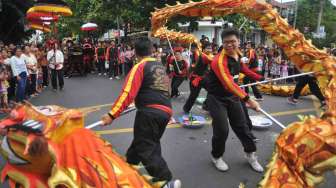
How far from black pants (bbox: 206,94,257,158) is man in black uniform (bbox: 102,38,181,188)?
98cm

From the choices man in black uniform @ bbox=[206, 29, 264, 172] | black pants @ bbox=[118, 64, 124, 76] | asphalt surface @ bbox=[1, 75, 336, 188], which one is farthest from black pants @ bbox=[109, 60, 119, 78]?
man in black uniform @ bbox=[206, 29, 264, 172]

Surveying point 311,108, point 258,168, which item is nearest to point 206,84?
point 258,168

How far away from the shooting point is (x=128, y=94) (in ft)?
10.0

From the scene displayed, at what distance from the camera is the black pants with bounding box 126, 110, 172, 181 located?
10.6 ft

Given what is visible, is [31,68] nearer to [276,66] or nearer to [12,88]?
[12,88]

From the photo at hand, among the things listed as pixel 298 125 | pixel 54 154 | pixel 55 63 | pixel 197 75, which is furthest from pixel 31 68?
pixel 298 125

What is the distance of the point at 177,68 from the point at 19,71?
4061 millimetres

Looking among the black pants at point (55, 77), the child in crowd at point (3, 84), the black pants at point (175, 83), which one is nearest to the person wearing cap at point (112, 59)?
the black pants at point (55, 77)

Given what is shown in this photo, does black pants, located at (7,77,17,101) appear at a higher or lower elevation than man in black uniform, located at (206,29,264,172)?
lower

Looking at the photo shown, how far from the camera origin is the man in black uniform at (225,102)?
4105 mm

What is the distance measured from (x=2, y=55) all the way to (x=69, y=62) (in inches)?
280

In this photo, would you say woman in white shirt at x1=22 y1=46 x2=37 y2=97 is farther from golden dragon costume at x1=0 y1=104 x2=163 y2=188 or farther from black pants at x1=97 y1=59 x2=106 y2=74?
golden dragon costume at x1=0 y1=104 x2=163 y2=188

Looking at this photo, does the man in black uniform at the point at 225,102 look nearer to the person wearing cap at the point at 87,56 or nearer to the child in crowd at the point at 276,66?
the child in crowd at the point at 276,66

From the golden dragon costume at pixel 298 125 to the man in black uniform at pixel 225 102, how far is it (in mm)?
689
